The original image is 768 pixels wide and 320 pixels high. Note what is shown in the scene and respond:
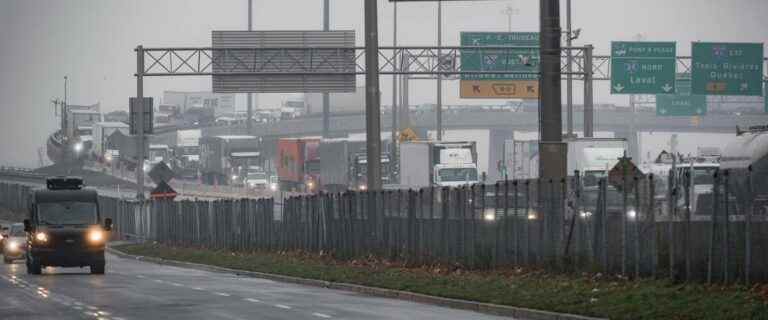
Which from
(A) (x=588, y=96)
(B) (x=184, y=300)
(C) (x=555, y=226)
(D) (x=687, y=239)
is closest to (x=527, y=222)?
(C) (x=555, y=226)

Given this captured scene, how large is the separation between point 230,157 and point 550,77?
106 m

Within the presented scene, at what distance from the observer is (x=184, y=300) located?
32.6 m

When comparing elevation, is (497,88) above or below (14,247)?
above

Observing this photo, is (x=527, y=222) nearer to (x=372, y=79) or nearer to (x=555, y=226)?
(x=555, y=226)

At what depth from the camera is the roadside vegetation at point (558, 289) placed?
24.8 m

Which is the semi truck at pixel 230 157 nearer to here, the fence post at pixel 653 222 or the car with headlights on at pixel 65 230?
the car with headlights on at pixel 65 230

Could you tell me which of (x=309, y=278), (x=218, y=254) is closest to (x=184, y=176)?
(x=218, y=254)

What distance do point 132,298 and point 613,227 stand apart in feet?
30.5

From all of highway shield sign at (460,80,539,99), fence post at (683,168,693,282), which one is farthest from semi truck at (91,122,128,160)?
fence post at (683,168,693,282)

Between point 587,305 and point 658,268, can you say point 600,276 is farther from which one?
point 587,305

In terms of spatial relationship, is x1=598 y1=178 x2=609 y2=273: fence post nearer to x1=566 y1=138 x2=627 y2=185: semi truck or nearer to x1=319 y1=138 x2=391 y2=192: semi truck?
x1=566 y1=138 x2=627 y2=185: semi truck

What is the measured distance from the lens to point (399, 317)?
27.8 meters

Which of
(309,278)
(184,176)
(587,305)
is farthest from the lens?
(184,176)

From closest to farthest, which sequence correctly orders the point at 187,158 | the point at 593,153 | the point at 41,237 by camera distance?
the point at 41,237 < the point at 593,153 < the point at 187,158
